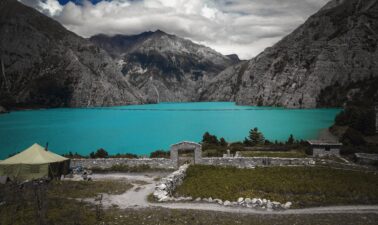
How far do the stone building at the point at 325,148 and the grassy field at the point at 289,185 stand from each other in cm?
815

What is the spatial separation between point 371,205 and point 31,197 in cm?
2089

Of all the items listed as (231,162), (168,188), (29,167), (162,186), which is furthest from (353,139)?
(29,167)

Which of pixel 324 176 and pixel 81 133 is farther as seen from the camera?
pixel 81 133

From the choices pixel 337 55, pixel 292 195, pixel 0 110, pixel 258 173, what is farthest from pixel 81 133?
pixel 337 55

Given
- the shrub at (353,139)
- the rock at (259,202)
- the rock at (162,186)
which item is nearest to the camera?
the rock at (259,202)

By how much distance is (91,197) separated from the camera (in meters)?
22.3

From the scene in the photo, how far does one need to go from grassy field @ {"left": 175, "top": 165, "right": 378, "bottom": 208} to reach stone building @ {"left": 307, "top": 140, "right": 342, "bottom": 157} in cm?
815

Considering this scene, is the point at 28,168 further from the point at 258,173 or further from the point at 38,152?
the point at 258,173

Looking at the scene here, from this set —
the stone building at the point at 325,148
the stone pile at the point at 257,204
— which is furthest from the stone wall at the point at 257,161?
the stone pile at the point at 257,204

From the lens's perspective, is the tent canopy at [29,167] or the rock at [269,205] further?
the tent canopy at [29,167]

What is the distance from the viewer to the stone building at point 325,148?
37.3m

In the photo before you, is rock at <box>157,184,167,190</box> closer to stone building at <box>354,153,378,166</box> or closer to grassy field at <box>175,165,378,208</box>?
grassy field at <box>175,165,378,208</box>

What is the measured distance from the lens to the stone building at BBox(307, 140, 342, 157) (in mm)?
37306

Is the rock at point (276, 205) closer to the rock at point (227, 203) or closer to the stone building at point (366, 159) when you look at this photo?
the rock at point (227, 203)
